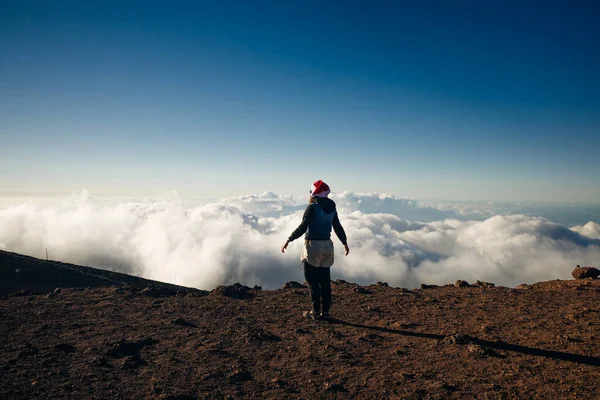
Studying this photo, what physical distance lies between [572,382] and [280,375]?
3.74 m

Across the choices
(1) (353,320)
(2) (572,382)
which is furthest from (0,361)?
(2) (572,382)

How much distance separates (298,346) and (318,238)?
216 cm

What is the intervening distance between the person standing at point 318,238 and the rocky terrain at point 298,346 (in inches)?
32.6

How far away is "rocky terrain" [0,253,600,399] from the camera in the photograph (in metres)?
3.68

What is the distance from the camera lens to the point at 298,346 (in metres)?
5.05

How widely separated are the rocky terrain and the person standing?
829mm

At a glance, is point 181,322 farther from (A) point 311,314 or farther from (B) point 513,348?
(B) point 513,348

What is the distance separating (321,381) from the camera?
3891mm

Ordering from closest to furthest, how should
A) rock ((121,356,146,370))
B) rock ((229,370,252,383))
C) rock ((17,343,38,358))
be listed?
rock ((229,370,252,383)) → rock ((121,356,146,370)) → rock ((17,343,38,358))

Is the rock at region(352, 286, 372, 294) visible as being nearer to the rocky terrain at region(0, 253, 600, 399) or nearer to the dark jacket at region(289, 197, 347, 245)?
the rocky terrain at region(0, 253, 600, 399)

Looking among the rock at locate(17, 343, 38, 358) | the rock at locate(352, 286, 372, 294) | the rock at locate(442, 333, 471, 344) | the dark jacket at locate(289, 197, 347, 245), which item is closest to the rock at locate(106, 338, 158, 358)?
the rock at locate(17, 343, 38, 358)

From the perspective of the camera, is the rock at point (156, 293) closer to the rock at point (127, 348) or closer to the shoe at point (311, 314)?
the rock at point (127, 348)

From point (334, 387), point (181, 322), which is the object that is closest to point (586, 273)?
point (334, 387)

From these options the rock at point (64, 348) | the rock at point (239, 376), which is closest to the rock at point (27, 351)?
the rock at point (64, 348)
